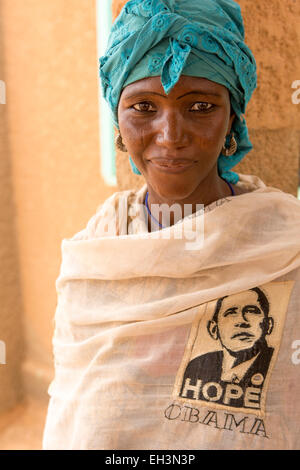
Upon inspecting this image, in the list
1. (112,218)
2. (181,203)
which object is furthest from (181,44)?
(112,218)

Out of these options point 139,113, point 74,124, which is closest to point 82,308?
point 139,113

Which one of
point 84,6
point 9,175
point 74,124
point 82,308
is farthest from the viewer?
point 9,175

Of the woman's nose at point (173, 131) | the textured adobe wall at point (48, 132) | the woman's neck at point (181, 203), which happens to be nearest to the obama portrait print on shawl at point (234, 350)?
the woman's neck at point (181, 203)

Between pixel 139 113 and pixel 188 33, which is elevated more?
pixel 188 33

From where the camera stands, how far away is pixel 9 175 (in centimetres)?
225

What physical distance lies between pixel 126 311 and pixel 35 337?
1399 millimetres

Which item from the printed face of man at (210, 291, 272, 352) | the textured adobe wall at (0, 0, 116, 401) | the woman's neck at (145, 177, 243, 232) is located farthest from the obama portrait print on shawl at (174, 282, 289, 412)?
the textured adobe wall at (0, 0, 116, 401)

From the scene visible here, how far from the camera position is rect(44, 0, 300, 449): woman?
40.3 inches

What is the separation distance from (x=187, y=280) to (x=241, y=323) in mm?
163

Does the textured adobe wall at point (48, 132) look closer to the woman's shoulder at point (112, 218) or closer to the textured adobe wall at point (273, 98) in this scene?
the textured adobe wall at point (273, 98)

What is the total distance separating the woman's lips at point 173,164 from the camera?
106 cm

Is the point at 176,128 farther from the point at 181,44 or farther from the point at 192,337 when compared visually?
the point at 192,337

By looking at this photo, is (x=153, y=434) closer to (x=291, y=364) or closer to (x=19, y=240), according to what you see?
(x=291, y=364)

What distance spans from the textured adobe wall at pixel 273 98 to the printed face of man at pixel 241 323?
0.59 meters
